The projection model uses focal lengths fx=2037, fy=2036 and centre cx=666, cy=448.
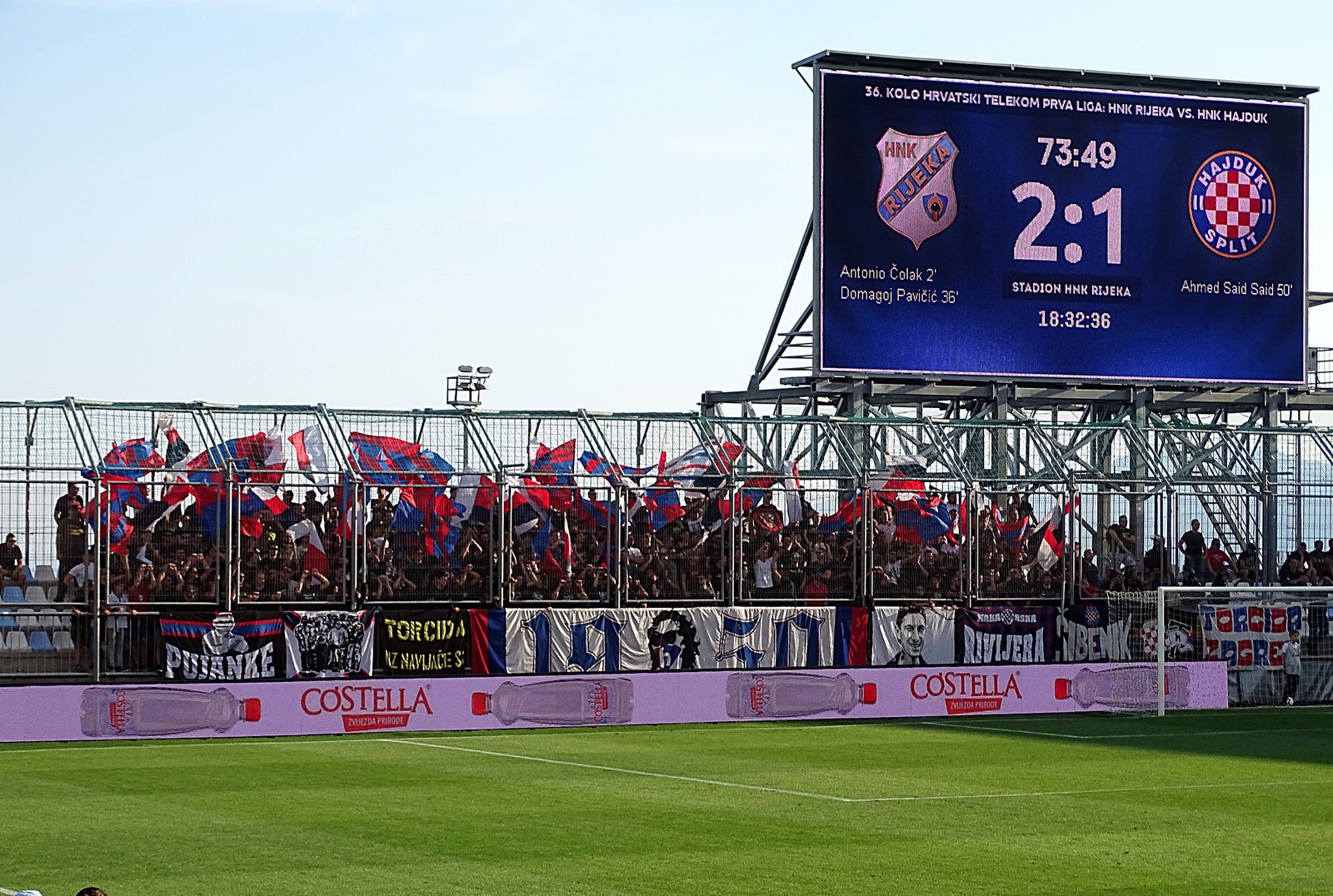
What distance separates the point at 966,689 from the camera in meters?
25.7

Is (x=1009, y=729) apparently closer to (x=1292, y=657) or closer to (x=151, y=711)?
(x=1292, y=657)

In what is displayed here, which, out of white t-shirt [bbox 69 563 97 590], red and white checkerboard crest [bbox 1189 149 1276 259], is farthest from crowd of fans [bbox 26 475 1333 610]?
red and white checkerboard crest [bbox 1189 149 1276 259]

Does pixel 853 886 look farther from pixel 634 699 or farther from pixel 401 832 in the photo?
pixel 634 699

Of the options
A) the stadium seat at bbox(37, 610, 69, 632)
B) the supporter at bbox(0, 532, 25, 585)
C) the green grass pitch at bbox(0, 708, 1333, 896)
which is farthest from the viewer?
the stadium seat at bbox(37, 610, 69, 632)

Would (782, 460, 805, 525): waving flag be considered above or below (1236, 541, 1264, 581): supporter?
above

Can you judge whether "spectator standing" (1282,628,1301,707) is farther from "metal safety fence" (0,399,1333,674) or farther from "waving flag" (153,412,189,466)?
"waving flag" (153,412,189,466)

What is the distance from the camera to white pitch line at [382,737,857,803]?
54.0 feet

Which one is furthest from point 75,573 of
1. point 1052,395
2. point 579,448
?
point 1052,395

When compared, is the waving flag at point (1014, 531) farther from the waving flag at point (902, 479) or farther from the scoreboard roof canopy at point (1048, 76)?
the scoreboard roof canopy at point (1048, 76)

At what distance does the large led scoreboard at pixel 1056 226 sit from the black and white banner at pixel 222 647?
12621mm

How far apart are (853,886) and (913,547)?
1511 centimetres

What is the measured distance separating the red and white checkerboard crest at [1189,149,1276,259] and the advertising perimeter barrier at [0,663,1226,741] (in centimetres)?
1054

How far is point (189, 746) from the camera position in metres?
20.7

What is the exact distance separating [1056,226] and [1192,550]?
8.04m
